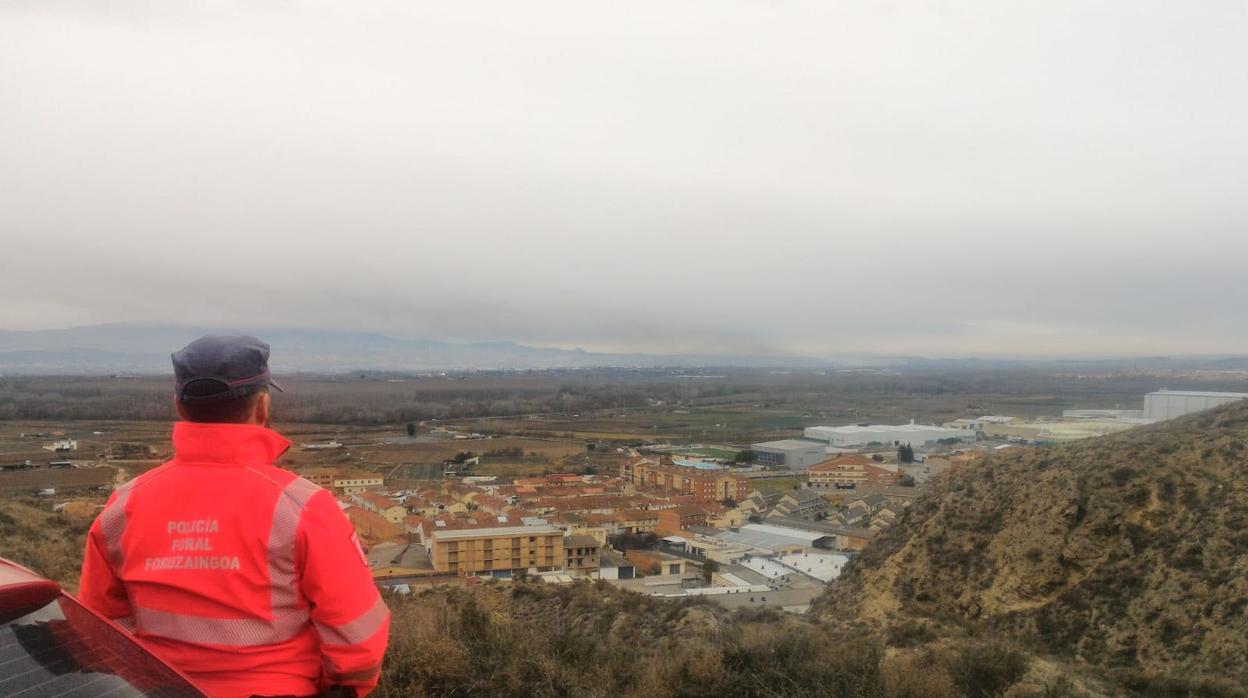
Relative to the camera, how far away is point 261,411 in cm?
211

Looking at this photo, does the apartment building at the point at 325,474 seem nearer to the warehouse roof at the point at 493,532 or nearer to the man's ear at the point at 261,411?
the warehouse roof at the point at 493,532

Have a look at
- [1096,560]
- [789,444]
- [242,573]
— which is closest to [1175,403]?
[789,444]

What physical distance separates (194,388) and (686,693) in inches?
157

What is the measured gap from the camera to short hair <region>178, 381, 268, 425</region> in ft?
6.46

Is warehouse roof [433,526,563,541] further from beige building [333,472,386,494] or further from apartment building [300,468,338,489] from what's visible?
beige building [333,472,386,494]

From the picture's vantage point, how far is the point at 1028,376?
64.1 m

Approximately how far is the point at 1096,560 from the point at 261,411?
10921mm

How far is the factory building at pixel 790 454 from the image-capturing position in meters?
42.6

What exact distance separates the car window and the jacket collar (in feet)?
1.44

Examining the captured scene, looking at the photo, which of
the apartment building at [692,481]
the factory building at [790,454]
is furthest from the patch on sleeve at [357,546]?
the factory building at [790,454]

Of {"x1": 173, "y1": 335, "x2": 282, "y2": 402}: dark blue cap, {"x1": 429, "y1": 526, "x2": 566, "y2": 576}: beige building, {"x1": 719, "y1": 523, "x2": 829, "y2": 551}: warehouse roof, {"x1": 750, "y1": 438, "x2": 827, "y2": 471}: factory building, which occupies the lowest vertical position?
{"x1": 750, "y1": 438, "x2": 827, "y2": 471}: factory building

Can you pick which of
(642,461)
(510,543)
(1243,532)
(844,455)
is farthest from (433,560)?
(844,455)

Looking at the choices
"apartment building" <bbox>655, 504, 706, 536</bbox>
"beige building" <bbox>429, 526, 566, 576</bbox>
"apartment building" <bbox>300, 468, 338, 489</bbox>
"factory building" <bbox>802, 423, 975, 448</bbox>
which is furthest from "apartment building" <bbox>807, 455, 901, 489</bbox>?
"apartment building" <bbox>300, 468, 338, 489</bbox>

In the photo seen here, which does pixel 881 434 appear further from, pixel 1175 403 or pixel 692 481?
pixel 692 481
